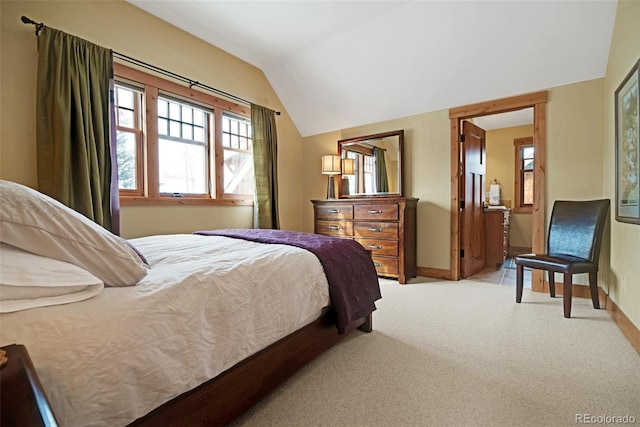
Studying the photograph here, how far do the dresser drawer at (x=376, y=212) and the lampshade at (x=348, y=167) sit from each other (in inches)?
30.4

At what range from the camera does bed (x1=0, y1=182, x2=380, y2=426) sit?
73cm

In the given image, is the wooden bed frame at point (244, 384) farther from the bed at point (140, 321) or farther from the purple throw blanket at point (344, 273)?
the purple throw blanket at point (344, 273)

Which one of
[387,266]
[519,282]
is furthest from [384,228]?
[519,282]

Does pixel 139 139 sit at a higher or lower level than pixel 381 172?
higher

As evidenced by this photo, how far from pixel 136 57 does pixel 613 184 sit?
4.52 meters

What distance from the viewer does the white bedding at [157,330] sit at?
2.34ft

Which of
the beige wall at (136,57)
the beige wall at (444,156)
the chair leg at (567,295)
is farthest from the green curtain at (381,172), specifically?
the chair leg at (567,295)

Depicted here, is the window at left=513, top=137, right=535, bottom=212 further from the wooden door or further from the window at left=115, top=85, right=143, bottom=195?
the window at left=115, top=85, right=143, bottom=195

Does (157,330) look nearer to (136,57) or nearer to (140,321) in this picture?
(140,321)

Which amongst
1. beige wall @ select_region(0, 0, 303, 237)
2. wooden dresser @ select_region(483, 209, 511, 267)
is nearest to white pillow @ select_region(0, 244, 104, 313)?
beige wall @ select_region(0, 0, 303, 237)

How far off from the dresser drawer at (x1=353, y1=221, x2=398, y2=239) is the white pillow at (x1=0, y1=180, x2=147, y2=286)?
9.74 ft

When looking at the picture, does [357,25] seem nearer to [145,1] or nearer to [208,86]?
[208,86]

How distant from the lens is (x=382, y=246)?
3688 mm

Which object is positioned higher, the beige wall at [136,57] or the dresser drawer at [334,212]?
the beige wall at [136,57]
